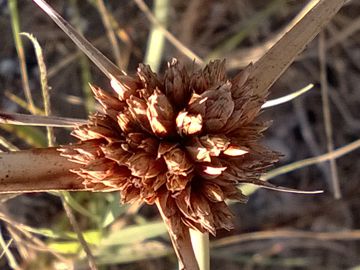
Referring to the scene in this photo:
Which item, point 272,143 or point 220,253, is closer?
point 220,253

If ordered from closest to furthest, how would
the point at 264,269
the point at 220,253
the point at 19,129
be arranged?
the point at 19,129 < the point at 220,253 < the point at 264,269

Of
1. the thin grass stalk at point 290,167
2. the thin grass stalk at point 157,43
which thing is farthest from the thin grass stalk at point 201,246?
the thin grass stalk at point 157,43

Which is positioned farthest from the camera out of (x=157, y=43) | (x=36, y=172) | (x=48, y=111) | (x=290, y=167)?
(x=157, y=43)

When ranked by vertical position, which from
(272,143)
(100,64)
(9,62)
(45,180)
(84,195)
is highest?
(9,62)

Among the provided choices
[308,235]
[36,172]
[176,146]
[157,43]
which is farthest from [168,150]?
[308,235]

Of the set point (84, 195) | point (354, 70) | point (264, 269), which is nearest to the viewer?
point (84, 195)

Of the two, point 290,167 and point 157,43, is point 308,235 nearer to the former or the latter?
point 290,167

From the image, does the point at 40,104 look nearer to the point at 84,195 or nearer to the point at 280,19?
the point at 84,195

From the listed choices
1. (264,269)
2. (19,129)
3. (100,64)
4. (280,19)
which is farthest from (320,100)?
(100,64)
